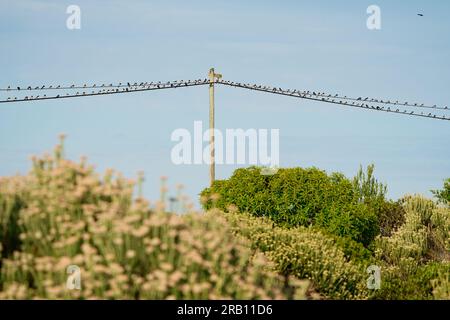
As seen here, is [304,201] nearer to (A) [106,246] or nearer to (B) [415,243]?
(B) [415,243]

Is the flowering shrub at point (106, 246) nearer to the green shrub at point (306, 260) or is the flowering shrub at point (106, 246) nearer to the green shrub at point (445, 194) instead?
the green shrub at point (306, 260)

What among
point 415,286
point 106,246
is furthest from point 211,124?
point 106,246

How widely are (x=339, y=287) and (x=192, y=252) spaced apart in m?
8.38

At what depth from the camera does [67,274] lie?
720 centimetres

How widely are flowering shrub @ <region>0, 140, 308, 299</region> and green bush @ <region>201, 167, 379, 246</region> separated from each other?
39.5ft

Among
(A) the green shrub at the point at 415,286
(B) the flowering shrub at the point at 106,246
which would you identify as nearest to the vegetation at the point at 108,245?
(B) the flowering shrub at the point at 106,246

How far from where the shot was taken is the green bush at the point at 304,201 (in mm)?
20141

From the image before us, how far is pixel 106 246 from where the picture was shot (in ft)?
23.9

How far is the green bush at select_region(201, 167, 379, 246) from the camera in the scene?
66.1 feet

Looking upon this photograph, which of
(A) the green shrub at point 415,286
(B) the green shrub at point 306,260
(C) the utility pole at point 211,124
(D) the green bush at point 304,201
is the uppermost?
(C) the utility pole at point 211,124

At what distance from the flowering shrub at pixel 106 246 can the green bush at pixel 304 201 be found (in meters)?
12.0

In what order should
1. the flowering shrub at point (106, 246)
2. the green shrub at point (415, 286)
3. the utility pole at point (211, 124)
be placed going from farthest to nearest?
the utility pole at point (211, 124) < the green shrub at point (415, 286) < the flowering shrub at point (106, 246)

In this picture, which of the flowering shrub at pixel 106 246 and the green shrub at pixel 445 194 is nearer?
the flowering shrub at pixel 106 246
